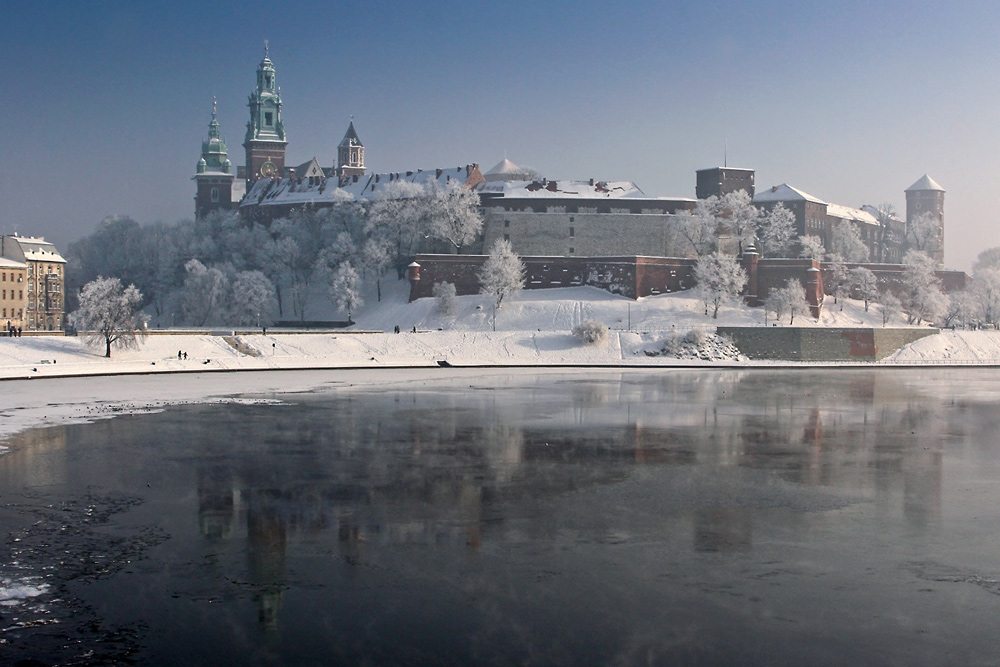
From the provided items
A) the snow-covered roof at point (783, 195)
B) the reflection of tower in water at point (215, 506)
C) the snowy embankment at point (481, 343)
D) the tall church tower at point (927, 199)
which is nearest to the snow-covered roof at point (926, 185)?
the tall church tower at point (927, 199)

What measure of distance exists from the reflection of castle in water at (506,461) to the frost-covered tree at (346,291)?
33601 mm

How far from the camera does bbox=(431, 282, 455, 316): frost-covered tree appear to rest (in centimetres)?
5972

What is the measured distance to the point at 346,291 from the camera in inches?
2525

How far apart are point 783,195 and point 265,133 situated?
49.0 meters

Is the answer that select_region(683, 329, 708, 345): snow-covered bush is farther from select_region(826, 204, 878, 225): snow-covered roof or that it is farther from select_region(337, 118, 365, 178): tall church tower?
select_region(337, 118, 365, 178): tall church tower

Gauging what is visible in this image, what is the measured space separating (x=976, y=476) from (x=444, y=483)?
886 cm

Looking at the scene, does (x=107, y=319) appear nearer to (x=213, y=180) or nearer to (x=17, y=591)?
(x=17, y=591)

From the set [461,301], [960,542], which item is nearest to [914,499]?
[960,542]

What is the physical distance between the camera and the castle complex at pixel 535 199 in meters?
70.2

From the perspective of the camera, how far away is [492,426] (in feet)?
74.1

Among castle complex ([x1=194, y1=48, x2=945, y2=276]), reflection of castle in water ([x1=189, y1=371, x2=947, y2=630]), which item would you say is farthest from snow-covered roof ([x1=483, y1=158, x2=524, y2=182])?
reflection of castle in water ([x1=189, y1=371, x2=947, y2=630])

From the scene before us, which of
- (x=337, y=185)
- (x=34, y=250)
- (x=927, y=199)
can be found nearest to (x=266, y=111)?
(x=337, y=185)

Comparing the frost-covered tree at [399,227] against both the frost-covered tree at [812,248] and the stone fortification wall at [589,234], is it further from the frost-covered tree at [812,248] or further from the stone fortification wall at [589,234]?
the frost-covered tree at [812,248]

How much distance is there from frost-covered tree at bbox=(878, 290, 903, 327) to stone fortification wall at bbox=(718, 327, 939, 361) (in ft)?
37.5
